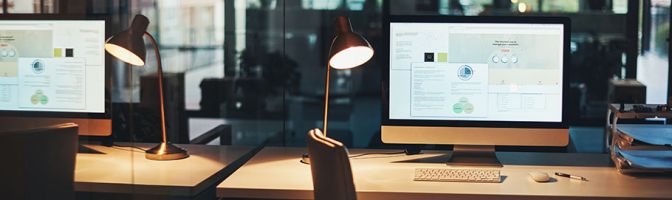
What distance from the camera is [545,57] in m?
2.84

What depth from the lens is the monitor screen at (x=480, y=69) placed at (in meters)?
2.84

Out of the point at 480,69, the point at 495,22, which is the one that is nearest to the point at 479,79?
the point at 480,69

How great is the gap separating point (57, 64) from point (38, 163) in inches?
26.8

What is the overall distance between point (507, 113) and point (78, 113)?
138 cm

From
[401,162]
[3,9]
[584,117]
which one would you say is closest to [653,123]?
[401,162]

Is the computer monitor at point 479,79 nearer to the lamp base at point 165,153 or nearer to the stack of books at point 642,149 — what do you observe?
the stack of books at point 642,149

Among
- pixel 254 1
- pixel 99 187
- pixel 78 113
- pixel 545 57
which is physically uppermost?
pixel 254 1

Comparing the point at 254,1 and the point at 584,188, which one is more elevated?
the point at 254,1

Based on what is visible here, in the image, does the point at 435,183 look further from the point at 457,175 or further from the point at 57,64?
the point at 57,64

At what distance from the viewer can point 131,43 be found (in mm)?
2816

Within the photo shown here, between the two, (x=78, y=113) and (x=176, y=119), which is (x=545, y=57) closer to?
(x=78, y=113)

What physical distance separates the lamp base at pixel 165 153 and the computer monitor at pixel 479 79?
73cm

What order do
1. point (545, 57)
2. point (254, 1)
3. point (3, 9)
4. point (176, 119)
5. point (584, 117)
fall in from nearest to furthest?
point (3, 9) < point (545, 57) < point (176, 119) < point (584, 117) < point (254, 1)

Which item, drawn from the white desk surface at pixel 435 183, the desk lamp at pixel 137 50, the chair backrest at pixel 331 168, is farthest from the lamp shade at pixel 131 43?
the chair backrest at pixel 331 168
